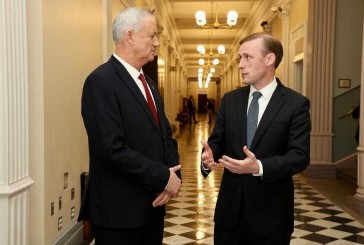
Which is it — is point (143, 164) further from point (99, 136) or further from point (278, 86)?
point (278, 86)

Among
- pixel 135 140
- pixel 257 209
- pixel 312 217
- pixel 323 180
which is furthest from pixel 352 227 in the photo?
pixel 135 140

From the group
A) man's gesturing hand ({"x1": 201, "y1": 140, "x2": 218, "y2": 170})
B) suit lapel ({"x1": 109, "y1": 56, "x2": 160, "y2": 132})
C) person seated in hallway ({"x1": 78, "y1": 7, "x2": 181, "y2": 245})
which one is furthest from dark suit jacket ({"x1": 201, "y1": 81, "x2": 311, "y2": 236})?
suit lapel ({"x1": 109, "y1": 56, "x2": 160, "y2": 132})

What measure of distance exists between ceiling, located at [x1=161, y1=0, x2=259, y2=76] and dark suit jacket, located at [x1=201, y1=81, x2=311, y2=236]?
35.2ft

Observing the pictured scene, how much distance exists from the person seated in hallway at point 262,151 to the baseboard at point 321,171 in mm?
6291

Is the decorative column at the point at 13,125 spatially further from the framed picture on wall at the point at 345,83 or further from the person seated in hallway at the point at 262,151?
the framed picture on wall at the point at 345,83

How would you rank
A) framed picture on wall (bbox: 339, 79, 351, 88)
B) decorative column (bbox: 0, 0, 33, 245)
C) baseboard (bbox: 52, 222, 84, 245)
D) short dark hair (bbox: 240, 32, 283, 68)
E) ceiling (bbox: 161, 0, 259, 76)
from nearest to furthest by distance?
short dark hair (bbox: 240, 32, 283, 68)
decorative column (bbox: 0, 0, 33, 245)
baseboard (bbox: 52, 222, 84, 245)
framed picture on wall (bbox: 339, 79, 351, 88)
ceiling (bbox: 161, 0, 259, 76)

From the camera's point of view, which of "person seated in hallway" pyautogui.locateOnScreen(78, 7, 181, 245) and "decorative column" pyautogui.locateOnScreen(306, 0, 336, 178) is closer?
"person seated in hallway" pyautogui.locateOnScreen(78, 7, 181, 245)

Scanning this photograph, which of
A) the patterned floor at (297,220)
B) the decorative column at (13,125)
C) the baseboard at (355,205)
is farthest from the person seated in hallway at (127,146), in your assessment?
the baseboard at (355,205)

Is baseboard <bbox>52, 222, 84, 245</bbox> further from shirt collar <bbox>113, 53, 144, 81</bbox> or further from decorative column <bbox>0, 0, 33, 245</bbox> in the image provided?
shirt collar <bbox>113, 53, 144, 81</bbox>

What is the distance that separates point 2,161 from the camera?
266 cm

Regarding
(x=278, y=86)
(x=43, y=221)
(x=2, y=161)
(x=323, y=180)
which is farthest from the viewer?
(x=323, y=180)

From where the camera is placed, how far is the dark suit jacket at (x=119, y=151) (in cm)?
200

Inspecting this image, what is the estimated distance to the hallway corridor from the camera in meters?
4.70

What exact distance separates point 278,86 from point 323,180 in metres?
6.26
